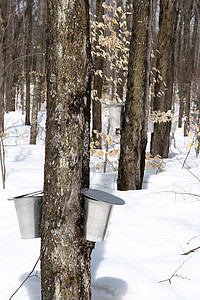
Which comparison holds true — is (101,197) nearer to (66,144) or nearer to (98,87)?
(66,144)

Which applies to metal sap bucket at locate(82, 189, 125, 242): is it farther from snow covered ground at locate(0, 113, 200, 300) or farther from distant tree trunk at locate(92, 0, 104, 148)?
distant tree trunk at locate(92, 0, 104, 148)

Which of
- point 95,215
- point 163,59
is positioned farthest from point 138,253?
point 163,59

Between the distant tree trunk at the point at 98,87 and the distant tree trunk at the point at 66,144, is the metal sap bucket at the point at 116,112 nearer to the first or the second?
the distant tree trunk at the point at 66,144

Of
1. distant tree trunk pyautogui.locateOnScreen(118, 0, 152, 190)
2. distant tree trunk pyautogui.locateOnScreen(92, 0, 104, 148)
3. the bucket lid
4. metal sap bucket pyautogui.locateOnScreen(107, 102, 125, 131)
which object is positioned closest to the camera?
the bucket lid

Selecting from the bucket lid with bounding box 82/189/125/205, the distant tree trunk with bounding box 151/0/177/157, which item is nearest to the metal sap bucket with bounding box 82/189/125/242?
the bucket lid with bounding box 82/189/125/205

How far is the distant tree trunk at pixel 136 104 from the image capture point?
11.9 ft

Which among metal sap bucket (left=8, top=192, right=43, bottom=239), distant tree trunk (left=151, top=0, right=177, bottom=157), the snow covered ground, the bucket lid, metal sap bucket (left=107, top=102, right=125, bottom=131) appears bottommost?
the snow covered ground

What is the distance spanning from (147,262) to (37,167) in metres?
3.84

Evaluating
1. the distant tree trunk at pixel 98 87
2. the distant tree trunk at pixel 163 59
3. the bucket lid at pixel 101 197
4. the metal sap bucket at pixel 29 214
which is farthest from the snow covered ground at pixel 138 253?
the distant tree trunk at pixel 98 87

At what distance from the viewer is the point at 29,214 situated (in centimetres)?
152

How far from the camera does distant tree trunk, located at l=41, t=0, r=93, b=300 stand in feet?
4.58

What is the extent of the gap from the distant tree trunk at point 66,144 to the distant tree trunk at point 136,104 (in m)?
2.30

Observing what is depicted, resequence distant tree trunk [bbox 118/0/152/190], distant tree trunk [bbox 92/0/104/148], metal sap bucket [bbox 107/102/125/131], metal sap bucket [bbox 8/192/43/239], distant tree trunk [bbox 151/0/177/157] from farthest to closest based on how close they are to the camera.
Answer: distant tree trunk [bbox 92/0/104/148], distant tree trunk [bbox 151/0/177/157], metal sap bucket [bbox 107/102/125/131], distant tree trunk [bbox 118/0/152/190], metal sap bucket [bbox 8/192/43/239]

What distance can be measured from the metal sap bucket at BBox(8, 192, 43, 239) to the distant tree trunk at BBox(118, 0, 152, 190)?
93.1 inches
